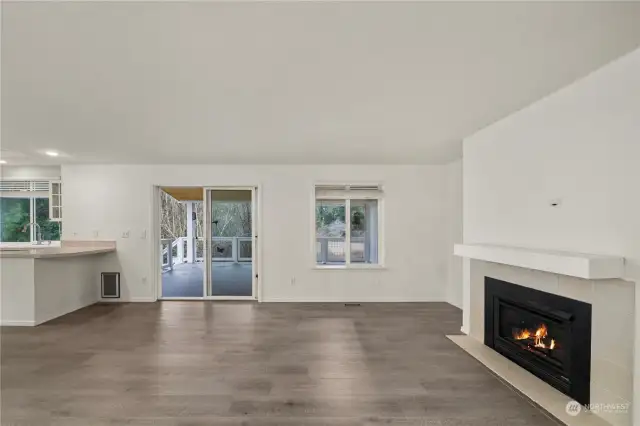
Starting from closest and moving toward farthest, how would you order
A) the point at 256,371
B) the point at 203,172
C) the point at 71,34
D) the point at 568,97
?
the point at 71,34
the point at 568,97
the point at 256,371
the point at 203,172

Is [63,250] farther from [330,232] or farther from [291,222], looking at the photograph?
[330,232]

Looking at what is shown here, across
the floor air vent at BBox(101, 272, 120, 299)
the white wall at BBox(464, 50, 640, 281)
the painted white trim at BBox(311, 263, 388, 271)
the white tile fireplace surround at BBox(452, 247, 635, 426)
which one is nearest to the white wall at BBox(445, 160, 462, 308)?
the painted white trim at BBox(311, 263, 388, 271)

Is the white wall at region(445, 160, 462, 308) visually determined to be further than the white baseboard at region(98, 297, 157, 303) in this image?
No

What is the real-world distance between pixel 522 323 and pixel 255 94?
330cm

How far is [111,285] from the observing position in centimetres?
606

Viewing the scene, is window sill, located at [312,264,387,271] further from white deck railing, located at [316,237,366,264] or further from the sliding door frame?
the sliding door frame

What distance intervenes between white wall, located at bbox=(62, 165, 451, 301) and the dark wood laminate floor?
1.16 m

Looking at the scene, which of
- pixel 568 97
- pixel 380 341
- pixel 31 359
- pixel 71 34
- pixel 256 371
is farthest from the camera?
pixel 380 341

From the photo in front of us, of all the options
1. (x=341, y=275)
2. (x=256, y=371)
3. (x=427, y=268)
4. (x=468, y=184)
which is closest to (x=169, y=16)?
(x=256, y=371)

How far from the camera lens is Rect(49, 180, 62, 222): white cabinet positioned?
21.3 feet

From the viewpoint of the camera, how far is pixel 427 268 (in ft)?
20.2

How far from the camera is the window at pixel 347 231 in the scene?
6285mm

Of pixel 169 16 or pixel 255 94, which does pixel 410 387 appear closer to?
pixel 255 94

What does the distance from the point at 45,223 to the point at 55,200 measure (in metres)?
0.60
